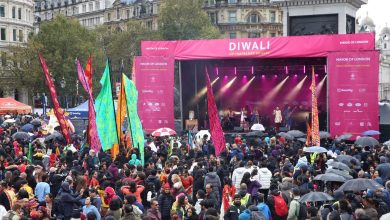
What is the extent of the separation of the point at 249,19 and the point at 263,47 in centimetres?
6070

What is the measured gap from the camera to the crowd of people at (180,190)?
39.5 feet

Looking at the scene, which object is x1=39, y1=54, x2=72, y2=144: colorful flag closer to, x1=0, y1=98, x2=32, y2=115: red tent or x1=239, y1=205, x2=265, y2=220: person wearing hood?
x1=239, y1=205, x2=265, y2=220: person wearing hood

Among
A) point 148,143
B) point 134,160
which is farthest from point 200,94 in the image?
point 134,160

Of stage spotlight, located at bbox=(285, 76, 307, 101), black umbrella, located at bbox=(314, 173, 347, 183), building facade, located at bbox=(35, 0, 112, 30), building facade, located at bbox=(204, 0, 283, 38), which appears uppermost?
building facade, located at bbox=(35, 0, 112, 30)

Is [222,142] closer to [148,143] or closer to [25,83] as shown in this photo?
[148,143]

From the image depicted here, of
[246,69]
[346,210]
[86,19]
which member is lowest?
[346,210]

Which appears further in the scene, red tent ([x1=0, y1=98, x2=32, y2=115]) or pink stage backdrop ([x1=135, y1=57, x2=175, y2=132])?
red tent ([x1=0, y1=98, x2=32, y2=115])

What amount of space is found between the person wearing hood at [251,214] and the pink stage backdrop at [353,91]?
20970mm

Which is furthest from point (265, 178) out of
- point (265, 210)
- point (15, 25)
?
point (15, 25)

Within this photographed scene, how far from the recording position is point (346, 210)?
37.4 feet

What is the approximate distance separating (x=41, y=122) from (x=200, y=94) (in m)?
8.84

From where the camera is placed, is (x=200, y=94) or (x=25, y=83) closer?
(x=200, y=94)

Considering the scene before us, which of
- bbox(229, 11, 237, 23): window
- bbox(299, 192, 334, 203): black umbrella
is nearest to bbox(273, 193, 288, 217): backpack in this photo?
bbox(299, 192, 334, 203): black umbrella

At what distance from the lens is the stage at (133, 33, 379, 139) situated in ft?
105
